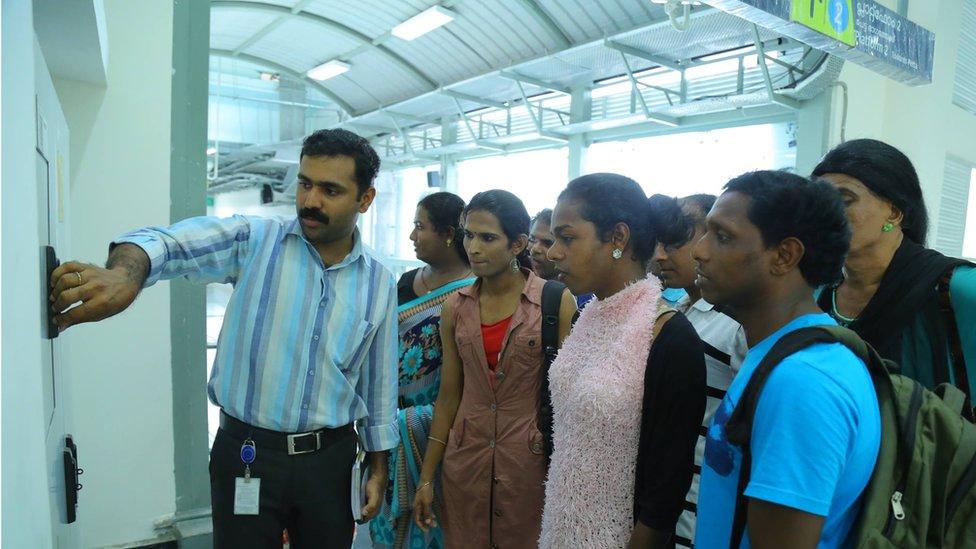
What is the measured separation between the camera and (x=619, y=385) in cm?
161

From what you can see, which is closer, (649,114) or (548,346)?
(548,346)

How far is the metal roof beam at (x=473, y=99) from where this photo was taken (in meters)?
9.65

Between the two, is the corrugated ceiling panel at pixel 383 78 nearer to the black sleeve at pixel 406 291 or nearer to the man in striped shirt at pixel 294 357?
the black sleeve at pixel 406 291

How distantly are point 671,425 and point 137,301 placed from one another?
238 cm

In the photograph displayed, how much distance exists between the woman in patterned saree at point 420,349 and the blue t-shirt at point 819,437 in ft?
5.41

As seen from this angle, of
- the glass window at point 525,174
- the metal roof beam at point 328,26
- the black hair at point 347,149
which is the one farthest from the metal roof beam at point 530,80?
the black hair at point 347,149

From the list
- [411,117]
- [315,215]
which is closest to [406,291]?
[315,215]

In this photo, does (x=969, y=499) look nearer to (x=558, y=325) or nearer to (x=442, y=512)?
(x=558, y=325)

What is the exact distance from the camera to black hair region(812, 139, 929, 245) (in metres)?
1.78

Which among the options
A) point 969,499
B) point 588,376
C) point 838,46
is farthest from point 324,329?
point 838,46

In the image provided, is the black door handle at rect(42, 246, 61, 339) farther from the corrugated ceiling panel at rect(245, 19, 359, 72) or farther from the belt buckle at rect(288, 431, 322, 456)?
the corrugated ceiling panel at rect(245, 19, 359, 72)

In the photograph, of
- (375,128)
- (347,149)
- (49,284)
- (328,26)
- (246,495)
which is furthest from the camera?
(375,128)

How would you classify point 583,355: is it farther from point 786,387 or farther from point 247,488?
point 247,488

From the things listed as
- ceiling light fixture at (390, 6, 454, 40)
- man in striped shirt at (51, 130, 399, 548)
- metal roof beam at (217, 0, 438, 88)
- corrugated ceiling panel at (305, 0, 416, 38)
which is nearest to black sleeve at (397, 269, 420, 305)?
man in striped shirt at (51, 130, 399, 548)
